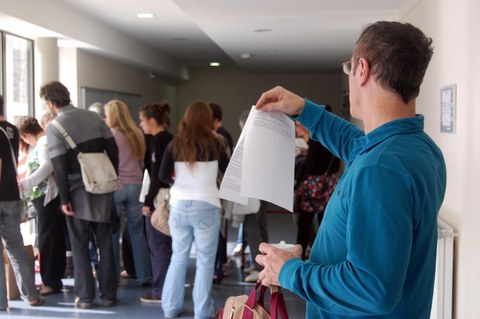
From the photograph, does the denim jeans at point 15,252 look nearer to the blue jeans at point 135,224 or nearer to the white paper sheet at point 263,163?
the blue jeans at point 135,224

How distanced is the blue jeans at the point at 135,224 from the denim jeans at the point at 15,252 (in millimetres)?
790

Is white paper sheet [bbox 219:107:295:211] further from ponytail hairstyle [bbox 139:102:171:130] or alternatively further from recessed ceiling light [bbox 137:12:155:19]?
recessed ceiling light [bbox 137:12:155:19]

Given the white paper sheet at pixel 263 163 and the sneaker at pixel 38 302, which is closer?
the white paper sheet at pixel 263 163

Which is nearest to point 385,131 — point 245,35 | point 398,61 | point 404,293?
point 398,61

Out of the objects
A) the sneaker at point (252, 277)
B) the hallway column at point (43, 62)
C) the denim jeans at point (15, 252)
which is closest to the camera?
the denim jeans at point (15, 252)

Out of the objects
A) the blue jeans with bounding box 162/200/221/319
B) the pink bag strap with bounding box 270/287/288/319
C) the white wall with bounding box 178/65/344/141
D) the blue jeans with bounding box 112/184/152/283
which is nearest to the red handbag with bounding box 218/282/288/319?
the pink bag strap with bounding box 270/287/288/319

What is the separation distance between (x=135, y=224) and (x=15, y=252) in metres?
1.05

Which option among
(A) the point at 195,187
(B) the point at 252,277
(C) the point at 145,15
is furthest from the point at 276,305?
(C) the point at 145,15

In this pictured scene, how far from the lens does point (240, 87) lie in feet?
47.6

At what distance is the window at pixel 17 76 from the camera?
6.00 m

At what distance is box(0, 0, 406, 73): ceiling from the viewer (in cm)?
472

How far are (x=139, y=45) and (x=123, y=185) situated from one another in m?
5.43

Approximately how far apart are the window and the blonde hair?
69.2 inches

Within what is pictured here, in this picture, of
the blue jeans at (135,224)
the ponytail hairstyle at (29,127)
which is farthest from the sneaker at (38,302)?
the ponytail hairstyle at (29,127)
